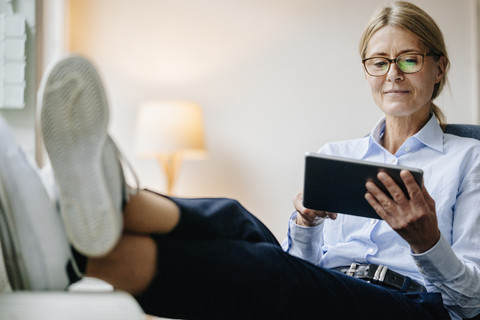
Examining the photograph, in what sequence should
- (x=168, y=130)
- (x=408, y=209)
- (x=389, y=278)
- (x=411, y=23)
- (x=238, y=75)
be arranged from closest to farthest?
(x=408, y=209)
(x=389, y=278)
(x=411, y=23)
(x=168, y=130)
(x=238, y=75)

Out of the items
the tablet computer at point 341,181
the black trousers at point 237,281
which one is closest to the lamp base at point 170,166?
the tablet computer at point 341,181

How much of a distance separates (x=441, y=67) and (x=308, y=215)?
0.58m

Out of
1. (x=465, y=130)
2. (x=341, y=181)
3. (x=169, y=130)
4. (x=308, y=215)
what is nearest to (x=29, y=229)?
(x=341, y=181)

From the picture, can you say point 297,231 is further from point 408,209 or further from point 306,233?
point 408,209

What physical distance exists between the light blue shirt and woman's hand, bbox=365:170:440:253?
4 centimetres

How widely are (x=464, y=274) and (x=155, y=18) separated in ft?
8.07

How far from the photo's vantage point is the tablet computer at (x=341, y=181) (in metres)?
1.07

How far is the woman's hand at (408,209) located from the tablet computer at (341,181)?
14 mm

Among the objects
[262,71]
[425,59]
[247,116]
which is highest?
[425,59]

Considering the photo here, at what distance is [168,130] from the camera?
273 cm

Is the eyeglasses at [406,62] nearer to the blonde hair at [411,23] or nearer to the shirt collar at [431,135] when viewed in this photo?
the blonde hair at [411,23]

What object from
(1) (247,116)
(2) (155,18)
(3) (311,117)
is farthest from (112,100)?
(3) (311,117)

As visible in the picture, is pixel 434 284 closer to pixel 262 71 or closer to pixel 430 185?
pixel 430 185

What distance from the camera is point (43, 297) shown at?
819 millimetres
